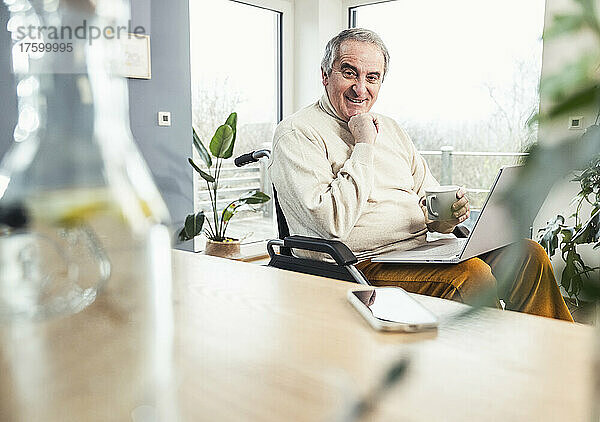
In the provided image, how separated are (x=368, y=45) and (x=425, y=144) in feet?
6.97

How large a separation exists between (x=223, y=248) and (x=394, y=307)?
292 centimetres

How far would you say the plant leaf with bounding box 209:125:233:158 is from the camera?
138 inches

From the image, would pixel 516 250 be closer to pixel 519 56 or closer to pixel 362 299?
pixel 362 299

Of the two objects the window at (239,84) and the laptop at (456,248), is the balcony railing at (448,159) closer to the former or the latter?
the window at (239,84)

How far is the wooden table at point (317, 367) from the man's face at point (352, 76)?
1.54 metres

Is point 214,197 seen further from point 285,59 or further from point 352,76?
point 352,76

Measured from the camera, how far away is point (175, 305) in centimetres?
63

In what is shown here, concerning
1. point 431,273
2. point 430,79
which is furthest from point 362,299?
point 430,79

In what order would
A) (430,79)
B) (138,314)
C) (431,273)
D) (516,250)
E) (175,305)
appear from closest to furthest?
1. (516,250)
2. (138,314)
3. (175,305)
4. (431,273)
5. (430,79)

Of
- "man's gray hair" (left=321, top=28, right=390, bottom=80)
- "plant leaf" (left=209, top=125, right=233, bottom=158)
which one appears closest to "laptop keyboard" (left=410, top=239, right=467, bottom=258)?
"man's gray hair" (left=321, top=28, right=390, bottom=80)

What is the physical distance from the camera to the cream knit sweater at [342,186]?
6.00 feet

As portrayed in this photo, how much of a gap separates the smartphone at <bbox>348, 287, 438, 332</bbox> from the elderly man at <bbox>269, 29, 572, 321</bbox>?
973 mm

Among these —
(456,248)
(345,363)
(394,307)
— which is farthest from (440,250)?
(345,363)

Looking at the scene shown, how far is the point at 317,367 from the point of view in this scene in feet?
1.57
